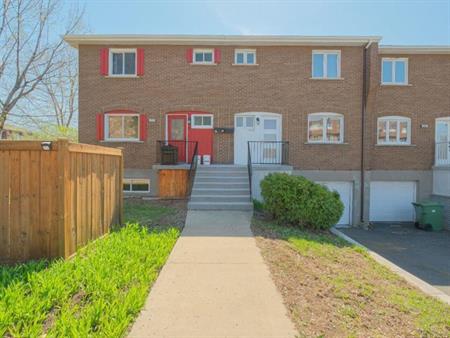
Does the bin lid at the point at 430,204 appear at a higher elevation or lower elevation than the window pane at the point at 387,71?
lower

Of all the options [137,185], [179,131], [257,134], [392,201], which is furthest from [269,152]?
[392,201]

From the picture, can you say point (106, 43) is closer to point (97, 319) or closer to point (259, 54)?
point (259, 54)

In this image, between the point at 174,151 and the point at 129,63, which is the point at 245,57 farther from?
the point at 174,151

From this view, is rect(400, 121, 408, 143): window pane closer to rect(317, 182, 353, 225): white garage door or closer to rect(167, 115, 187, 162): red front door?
rect(317, 182, 353, 225): white garage door

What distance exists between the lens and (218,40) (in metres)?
13.3

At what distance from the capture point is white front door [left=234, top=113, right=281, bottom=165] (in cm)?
1367

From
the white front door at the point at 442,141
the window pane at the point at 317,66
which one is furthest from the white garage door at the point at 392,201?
the window pane at the point at 317,66

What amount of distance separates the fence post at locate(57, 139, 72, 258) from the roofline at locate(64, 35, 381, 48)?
9.93m

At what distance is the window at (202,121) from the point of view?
45.1 feet

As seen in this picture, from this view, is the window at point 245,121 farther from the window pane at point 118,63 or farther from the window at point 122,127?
the window pane at point 118,63

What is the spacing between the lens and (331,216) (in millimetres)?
8281

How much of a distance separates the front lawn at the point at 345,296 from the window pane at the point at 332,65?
9374mm

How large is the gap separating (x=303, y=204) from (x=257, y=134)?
603 centimetres

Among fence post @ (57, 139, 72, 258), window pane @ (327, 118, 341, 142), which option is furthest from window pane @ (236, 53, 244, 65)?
fence post @ (57, 139, 72, 258)
